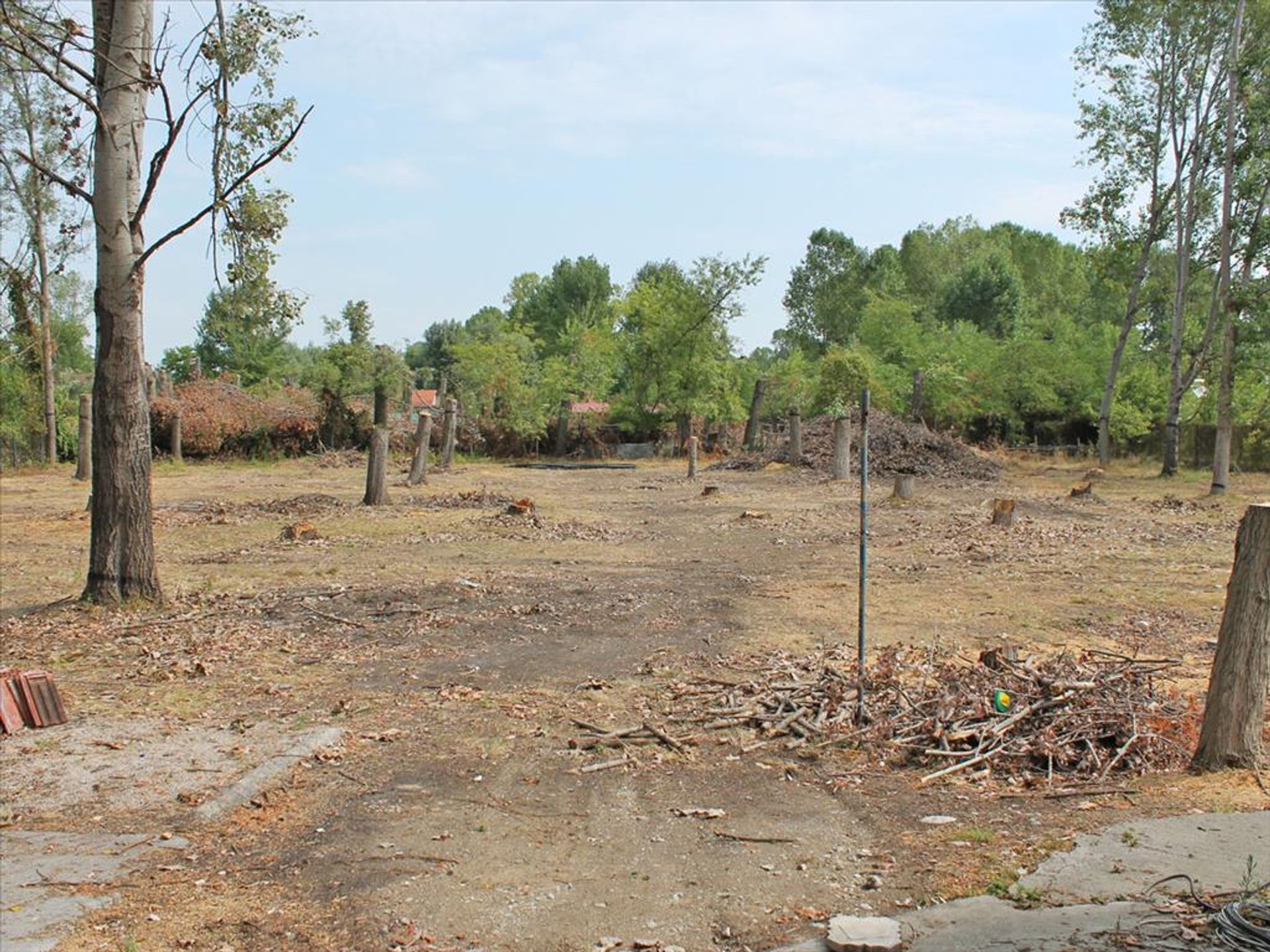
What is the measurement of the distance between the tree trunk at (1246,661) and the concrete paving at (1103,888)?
643 mm

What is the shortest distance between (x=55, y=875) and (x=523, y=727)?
2.67 metres

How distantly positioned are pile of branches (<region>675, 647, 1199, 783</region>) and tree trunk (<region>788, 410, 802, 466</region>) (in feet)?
75.9

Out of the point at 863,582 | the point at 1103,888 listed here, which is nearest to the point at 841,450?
the point at 863,582

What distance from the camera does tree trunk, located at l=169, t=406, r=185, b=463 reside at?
33.8 m

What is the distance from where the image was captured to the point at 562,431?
132 ft

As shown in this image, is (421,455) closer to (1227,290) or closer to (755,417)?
(755,417)

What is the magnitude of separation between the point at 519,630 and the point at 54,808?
14.3 ft

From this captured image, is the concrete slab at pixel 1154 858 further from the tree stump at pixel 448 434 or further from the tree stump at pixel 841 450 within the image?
the tree stump at pixel 448 434

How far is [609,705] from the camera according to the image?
691 centimetres

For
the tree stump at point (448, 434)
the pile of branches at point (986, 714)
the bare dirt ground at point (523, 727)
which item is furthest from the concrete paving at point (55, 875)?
the tree stump at point (448, 434)

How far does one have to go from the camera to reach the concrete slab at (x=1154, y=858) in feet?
13.4

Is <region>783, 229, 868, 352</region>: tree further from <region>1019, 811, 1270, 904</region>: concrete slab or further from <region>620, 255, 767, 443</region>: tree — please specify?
<region>1019, 811, 1270, 904</region>: concrete slab

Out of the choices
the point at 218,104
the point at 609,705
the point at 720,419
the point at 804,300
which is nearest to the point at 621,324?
the point at 720,419

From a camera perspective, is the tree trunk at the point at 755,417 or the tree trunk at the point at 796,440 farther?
the tree trunk at the point at 755,417
